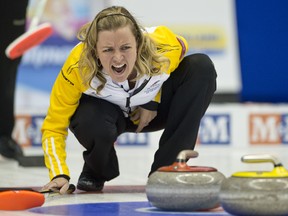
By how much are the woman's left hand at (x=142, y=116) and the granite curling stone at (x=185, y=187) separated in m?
0.77

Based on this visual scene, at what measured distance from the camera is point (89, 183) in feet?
8.90

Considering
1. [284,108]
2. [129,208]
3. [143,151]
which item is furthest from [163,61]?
[284,108]

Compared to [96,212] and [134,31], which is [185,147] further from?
[96,212]

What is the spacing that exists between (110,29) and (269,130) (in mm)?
3646

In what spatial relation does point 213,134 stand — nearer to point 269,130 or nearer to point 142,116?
point 269,130

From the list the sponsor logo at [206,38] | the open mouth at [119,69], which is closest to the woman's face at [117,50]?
the open mouth at [119,69]

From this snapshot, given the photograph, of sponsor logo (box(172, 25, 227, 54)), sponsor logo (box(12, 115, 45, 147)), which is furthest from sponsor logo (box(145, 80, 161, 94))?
sponsor logo (box(172, 25, 227, 54))

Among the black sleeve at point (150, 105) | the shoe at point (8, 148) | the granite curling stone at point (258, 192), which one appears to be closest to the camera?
the granite curling stone at point (258, 192)

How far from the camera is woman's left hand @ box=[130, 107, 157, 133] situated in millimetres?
2701

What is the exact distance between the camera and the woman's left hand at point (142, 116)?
270 centimetres

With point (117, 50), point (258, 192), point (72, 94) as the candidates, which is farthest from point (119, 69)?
point (258, 192)

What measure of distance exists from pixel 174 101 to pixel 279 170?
993mm

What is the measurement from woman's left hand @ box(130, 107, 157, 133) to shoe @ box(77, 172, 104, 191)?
0.77ft

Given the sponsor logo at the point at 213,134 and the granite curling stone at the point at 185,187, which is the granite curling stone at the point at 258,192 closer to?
the granite curling stone at the point at 185,187
